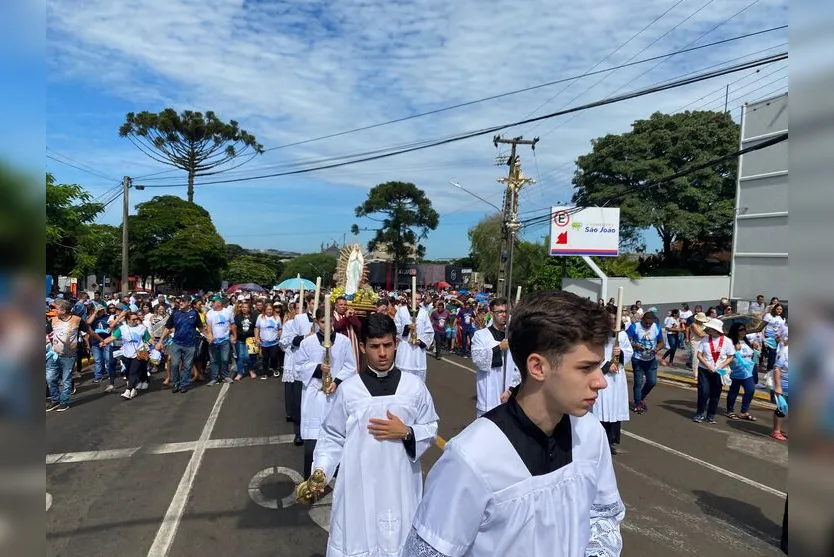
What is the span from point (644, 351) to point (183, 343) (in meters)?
8.67

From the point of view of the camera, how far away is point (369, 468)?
319cm

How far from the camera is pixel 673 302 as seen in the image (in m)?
27.0

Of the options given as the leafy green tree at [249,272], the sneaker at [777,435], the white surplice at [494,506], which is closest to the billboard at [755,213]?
the sneaker at [777,435]

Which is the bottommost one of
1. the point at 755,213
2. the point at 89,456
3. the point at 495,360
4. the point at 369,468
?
the point at 89,456

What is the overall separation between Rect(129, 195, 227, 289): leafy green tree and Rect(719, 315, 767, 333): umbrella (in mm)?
27552

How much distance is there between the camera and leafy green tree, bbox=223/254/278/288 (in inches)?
2773

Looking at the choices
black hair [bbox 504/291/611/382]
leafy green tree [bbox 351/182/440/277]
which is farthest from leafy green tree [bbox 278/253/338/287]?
black hair [bbox 504/291/611/382]

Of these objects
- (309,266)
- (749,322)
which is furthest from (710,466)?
(309,266)

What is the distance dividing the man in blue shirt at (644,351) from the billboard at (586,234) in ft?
62.6

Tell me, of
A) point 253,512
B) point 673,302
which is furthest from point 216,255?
point 253,512

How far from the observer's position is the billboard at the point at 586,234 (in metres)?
28.0

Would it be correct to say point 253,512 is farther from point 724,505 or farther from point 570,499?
point 724,505

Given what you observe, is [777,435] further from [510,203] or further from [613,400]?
[510,203]
